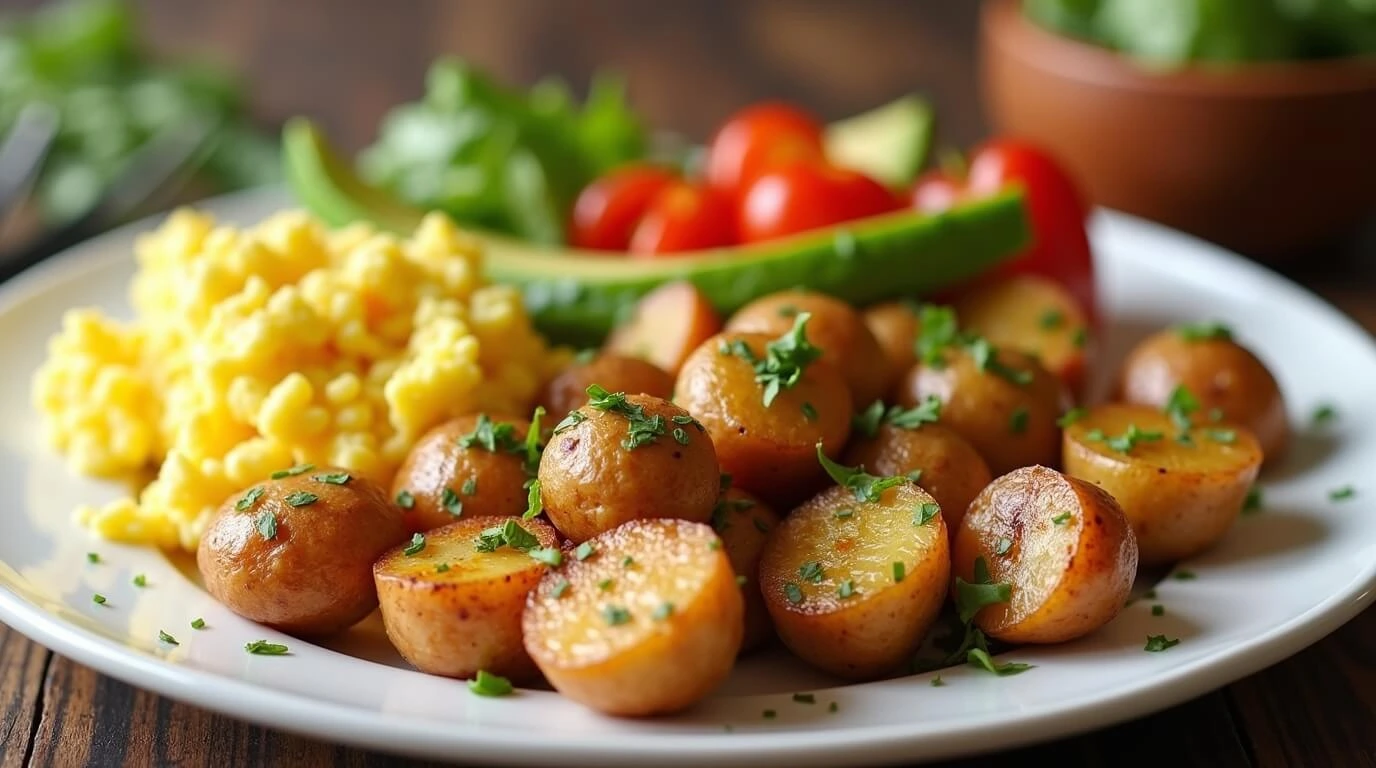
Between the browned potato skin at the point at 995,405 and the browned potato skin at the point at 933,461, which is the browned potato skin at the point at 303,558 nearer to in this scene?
the browned potato skin at the point at 933,461

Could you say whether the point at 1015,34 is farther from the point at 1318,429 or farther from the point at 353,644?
the point at 353,644

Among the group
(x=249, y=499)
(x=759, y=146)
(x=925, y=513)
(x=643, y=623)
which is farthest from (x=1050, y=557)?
(x=759, y=146)

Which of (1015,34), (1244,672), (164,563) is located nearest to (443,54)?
(1015,34)

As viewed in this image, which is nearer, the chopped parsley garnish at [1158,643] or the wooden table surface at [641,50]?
the chopped parsley garnish at [1158,643]

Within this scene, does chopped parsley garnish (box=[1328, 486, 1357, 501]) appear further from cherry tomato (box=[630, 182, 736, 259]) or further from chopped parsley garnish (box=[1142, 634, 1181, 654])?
cherry tomato (box=[630, 182, 736, 259])

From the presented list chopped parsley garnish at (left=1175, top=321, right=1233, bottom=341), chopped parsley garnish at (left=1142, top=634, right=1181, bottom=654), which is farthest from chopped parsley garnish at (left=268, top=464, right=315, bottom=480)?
chopped parsley garnish at (left=1175, top=321, right=1233, bottom=341)

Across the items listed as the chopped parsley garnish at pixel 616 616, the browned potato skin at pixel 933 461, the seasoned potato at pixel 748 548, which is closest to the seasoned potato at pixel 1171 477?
the browned potato skin at pixel 933 461
